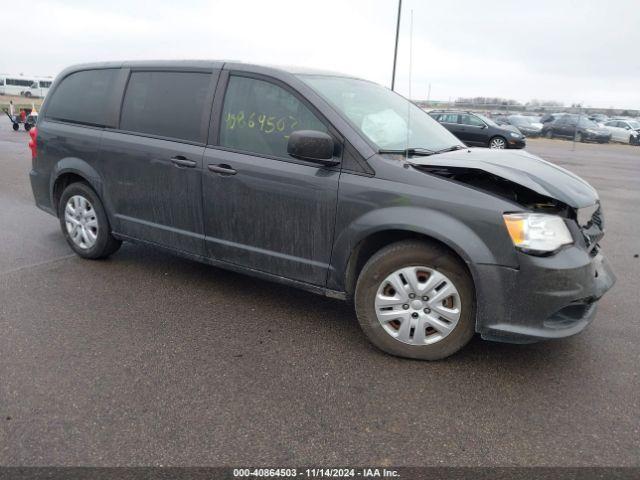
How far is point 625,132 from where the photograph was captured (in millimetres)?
29906

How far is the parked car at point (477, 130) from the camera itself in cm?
1812

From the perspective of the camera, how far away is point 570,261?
293 cm

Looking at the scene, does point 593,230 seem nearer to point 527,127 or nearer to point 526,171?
point 526,171

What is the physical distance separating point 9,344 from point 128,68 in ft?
8.04

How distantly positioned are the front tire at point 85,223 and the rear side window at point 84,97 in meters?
0.62

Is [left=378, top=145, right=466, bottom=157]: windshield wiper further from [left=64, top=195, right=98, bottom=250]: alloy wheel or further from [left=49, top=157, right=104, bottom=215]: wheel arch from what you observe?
[left=64, top=195, right=98, bottom=250]: alloy wheel

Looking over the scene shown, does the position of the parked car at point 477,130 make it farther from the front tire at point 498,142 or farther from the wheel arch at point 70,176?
the wheel arch at point 70,176

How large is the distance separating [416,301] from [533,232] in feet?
2.51

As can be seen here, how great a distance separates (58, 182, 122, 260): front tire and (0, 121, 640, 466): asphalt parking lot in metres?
0.47

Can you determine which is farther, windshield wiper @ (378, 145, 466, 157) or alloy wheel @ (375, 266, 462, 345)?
windshield wiper @ (378, 145, 466, 157)

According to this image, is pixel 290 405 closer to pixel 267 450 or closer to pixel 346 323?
pixel 267 450

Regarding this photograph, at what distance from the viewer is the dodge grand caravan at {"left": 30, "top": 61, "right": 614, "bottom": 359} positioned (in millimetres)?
2975

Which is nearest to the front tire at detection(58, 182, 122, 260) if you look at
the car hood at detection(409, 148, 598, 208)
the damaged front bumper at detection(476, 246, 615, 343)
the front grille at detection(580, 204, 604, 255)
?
the car hood at detection(409, 148, 598, 208)

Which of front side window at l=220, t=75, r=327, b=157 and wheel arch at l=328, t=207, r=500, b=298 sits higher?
front side window at l=220, t=75, r=327, b=157
